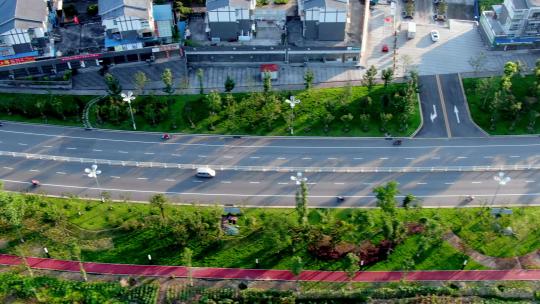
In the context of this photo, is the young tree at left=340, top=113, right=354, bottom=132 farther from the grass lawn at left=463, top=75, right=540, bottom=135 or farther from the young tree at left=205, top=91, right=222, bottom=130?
the grass lawn at left=463, top=75, right=540, bottom=135

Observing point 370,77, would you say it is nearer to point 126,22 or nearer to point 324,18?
point 324,18

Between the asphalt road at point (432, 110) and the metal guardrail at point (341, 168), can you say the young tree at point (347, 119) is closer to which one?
the metal guardrail at point (341, 168)

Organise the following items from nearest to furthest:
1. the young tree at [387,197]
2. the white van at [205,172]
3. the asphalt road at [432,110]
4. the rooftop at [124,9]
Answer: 1. the young tree at [387,197]
2. the white van at [205,172]
3. the asphalt road at [432,110]
4. the rooftop at [124,9]

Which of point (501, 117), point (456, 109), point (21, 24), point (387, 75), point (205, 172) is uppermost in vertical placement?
point (21, 24)

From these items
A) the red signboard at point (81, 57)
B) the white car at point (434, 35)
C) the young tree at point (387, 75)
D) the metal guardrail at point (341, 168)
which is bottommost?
the metal guardrail at point (341, 168)

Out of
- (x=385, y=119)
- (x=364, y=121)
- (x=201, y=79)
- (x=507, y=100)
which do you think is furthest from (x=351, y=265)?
(x=201, y=79)

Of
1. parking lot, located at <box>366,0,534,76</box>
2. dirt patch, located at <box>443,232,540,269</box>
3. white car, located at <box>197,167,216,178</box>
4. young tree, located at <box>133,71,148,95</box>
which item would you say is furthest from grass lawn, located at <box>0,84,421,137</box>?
dirt patch, located at <box>443,232,540,269</box>

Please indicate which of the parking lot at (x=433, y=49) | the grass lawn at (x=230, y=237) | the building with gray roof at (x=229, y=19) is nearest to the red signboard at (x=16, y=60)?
the grass lawn at (x=230, y=237)
